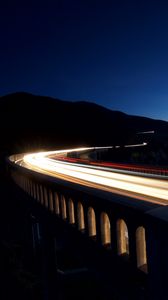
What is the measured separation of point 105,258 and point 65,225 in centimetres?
227

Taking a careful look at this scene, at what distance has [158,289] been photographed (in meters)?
3.63

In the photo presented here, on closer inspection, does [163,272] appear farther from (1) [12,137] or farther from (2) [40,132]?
(2) [40,132]

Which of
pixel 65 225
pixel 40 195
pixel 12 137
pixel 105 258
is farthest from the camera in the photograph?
pixel 12 137

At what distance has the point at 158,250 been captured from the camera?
3.55 meters

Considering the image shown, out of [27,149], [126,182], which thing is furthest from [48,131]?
[126,182]

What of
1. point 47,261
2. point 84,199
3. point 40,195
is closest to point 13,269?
point 47,261

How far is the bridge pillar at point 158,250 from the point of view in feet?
11.3

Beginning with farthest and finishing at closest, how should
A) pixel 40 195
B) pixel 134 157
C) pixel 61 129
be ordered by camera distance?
pixel 61 129 < pixel 134 157 < pixel 40 195

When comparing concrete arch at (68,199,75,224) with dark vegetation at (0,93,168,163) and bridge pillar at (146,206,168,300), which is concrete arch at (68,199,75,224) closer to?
bridge pillar at (146,206,168,300)

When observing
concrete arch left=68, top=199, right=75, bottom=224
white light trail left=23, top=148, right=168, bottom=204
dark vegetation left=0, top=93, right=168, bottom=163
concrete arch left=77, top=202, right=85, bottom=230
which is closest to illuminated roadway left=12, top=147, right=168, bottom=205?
white light trail left=23, top=148, right=168, bottom=204

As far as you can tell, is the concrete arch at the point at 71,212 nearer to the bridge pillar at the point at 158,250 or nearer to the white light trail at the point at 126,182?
the white light trail at the point at 126,182

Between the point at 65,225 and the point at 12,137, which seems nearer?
the point at 65,225

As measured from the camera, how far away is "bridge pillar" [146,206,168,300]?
344 centimetres

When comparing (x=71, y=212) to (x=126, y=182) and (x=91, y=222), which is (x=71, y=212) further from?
(x=126, y=182)
